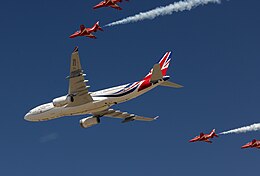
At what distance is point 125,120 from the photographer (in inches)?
3836

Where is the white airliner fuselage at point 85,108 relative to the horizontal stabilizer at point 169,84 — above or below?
below

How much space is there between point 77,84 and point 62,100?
13.5 feet

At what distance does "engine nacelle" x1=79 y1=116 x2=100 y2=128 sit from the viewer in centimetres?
9400

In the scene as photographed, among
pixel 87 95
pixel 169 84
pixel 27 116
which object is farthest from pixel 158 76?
pixel 27 116

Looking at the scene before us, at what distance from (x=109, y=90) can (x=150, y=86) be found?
604 cm

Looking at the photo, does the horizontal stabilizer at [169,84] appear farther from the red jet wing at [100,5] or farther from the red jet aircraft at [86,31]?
the red jet wing at [100,5]

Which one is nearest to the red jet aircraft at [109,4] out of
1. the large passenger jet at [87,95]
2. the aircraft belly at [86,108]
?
the large passenger jet at [87,95]

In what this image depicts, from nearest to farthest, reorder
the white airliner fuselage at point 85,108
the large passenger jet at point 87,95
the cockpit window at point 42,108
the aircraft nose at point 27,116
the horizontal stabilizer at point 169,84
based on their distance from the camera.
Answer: the large passenger jet at point 87,95 → the horizontal stabilizer at point 169,84 → the white airliner fuselage at point 85,108 → the cockpit window at point 42,108 → the aircraft nose at point 27,116

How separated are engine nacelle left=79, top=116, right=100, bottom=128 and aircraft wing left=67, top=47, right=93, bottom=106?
9.45m

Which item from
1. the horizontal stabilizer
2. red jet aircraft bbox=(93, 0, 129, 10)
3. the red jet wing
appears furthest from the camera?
the horizontal stabilizer

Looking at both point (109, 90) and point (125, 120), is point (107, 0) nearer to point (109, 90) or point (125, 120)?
point (109, 90)

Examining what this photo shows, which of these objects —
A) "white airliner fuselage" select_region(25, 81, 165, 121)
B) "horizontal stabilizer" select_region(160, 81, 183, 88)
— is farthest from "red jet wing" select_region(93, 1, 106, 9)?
"horizontal stabilizer" select_region(160, 81, 183, 88)

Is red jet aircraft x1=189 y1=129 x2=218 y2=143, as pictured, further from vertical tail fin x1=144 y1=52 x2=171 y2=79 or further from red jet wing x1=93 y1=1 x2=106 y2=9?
red jet wing x1=93 y1=1 x2=106 y2=9

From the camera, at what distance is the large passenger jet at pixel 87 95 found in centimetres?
7962
